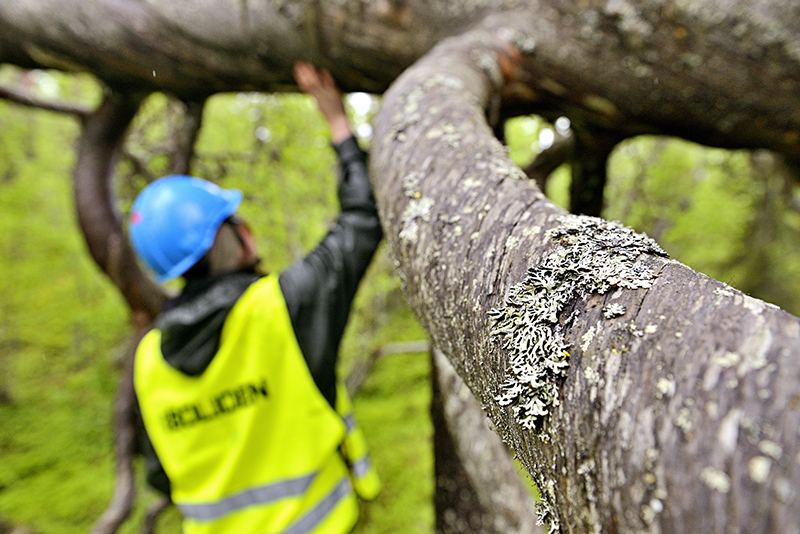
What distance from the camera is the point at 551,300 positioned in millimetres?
497

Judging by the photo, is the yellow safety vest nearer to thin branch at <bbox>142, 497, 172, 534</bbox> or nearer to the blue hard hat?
the blue hard hat

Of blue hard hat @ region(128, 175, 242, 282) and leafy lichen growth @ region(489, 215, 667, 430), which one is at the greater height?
leafy lichen growth @ region(489, 215, 667, 430)

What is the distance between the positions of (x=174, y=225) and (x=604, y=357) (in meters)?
1.85

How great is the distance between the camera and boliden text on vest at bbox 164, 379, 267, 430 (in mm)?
1621

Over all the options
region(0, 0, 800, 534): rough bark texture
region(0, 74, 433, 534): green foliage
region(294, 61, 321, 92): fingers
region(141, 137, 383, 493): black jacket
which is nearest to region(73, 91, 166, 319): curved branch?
region(0, 0, 800, 534): rough bark texture

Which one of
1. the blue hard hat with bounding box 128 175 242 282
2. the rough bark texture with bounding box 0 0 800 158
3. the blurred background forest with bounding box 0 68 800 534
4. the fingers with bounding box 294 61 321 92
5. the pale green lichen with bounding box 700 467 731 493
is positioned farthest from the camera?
the blurred background forest with bounding box 0 68 800 534

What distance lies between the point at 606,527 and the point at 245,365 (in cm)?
146

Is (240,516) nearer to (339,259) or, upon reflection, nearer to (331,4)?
(339,259)

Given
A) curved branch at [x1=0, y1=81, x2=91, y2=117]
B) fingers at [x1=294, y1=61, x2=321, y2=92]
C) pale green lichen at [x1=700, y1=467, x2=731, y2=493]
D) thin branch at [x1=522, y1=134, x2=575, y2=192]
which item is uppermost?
fingers at [x1=294, y1=61, x2=321, y2=92]

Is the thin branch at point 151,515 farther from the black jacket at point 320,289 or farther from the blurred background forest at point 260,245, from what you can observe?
the black jacket at point 320,289

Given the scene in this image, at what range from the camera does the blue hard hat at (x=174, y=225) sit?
1.82 metres

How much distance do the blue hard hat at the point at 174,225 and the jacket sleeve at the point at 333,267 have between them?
47 cm

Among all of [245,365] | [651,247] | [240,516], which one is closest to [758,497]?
[651,247]

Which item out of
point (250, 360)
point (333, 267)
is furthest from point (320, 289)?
point (250, 360)
